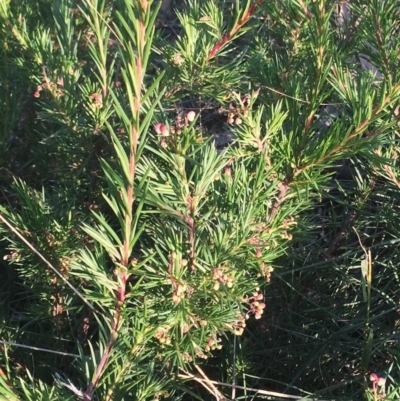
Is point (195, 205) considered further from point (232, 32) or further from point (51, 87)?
point (51, 87)

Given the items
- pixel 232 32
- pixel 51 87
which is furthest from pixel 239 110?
pixel 51 87

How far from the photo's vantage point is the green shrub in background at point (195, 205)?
622mm

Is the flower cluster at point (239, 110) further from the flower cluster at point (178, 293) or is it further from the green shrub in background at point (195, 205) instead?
the flower cluster at point (178, 293)

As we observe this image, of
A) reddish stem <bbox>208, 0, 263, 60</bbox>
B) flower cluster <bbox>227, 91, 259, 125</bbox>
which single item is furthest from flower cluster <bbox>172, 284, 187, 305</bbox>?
reddish stem <bbox>208, 0, 263, 60</bbox>

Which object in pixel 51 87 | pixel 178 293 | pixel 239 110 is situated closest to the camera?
pixel 178 293

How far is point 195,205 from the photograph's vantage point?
0.64 meters

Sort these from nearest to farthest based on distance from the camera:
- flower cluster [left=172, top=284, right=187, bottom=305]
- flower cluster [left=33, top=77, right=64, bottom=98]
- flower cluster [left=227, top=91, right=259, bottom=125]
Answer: flower cluster [left=172, top=284, right=187, bottom=305] < flower cluster [left=227, top=91, right=259, bottom=125] < flower cluster [left=33, top=77, right=64, bottom=98]

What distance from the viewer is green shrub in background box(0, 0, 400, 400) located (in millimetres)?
622

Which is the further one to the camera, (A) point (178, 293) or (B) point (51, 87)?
(B) point (51, 87)

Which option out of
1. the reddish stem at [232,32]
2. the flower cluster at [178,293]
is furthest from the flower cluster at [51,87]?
the flower cluster at [178,293]

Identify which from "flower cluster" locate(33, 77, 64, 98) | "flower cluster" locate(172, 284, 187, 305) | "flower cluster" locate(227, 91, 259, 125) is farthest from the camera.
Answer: "flower cluster" locate(33, 77, 64, 98)

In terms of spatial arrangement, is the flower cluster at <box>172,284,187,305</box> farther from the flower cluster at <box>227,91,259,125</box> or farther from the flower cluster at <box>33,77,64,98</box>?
the flower cluster at <box>33,77,64,98</box>

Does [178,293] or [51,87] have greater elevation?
[51,87]

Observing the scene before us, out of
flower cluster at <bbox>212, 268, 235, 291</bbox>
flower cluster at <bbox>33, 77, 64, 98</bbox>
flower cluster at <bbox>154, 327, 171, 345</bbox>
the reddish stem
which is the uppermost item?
the reddish stem
